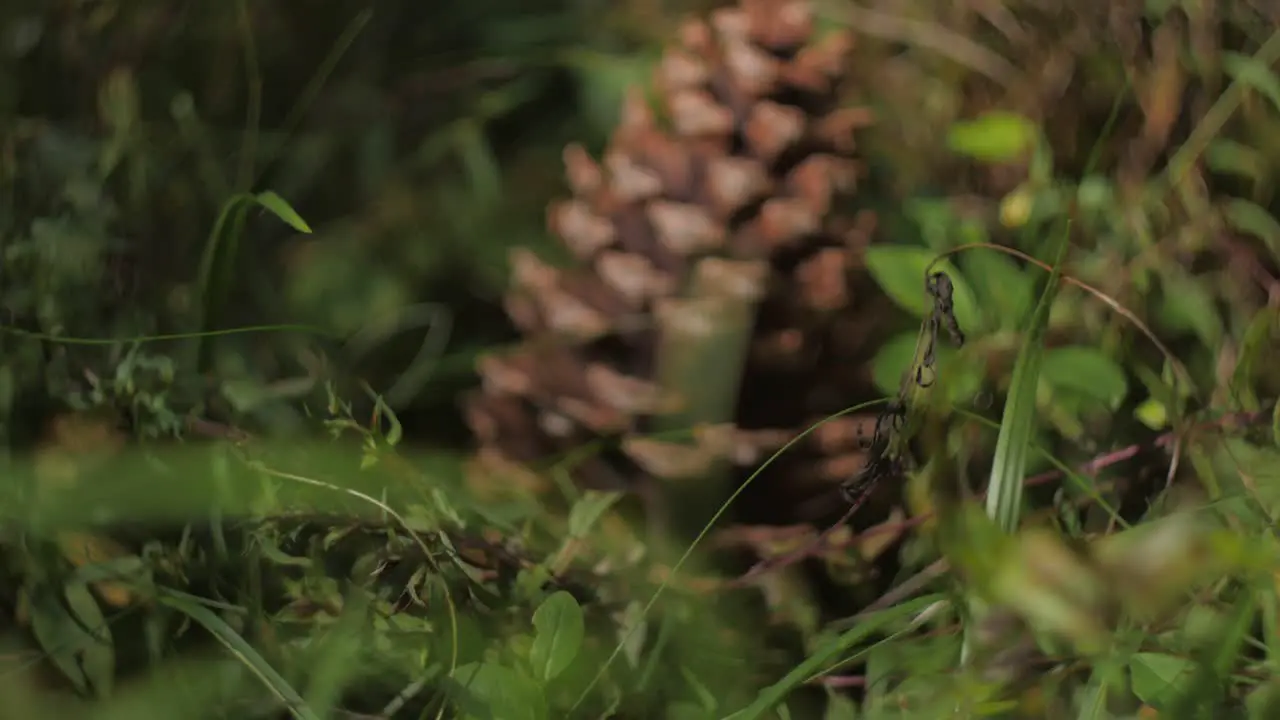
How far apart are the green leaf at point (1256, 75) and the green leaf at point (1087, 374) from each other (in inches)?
8.2

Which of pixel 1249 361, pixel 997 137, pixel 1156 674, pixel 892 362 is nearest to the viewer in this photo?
pixel 1156 674

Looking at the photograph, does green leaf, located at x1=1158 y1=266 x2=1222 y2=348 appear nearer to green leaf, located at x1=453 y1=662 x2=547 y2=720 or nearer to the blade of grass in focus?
the blade of grass in focus

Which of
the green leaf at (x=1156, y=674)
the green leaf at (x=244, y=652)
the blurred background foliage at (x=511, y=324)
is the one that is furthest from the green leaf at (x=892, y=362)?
the green leaf at (x=244, y=652)

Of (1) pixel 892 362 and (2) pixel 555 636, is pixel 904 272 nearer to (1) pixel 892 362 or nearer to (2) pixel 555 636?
(1) pixel 892 362

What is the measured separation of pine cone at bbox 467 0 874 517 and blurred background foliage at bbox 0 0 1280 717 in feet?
0.07

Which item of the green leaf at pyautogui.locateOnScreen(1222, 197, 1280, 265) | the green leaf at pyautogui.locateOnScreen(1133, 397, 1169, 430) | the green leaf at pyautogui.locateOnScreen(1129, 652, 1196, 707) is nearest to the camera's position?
the green leaf at pyautogui.locateOnScreen(1129, 652, 1196, 707)

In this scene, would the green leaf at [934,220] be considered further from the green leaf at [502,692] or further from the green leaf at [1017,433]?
the green leaf at [502,692]

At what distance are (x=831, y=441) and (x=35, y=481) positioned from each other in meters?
0.36

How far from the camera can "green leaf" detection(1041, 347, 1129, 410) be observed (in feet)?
1.77

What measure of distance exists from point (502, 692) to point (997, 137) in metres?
0.51

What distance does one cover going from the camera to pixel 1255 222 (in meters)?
0.65

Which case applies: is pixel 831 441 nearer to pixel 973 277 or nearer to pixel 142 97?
pixel 973 277

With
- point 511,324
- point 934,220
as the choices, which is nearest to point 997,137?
point 934,220

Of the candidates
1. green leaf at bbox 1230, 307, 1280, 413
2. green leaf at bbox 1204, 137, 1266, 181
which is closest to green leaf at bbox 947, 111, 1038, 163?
green leaf at bbox 1204, 137, 1266, 181
